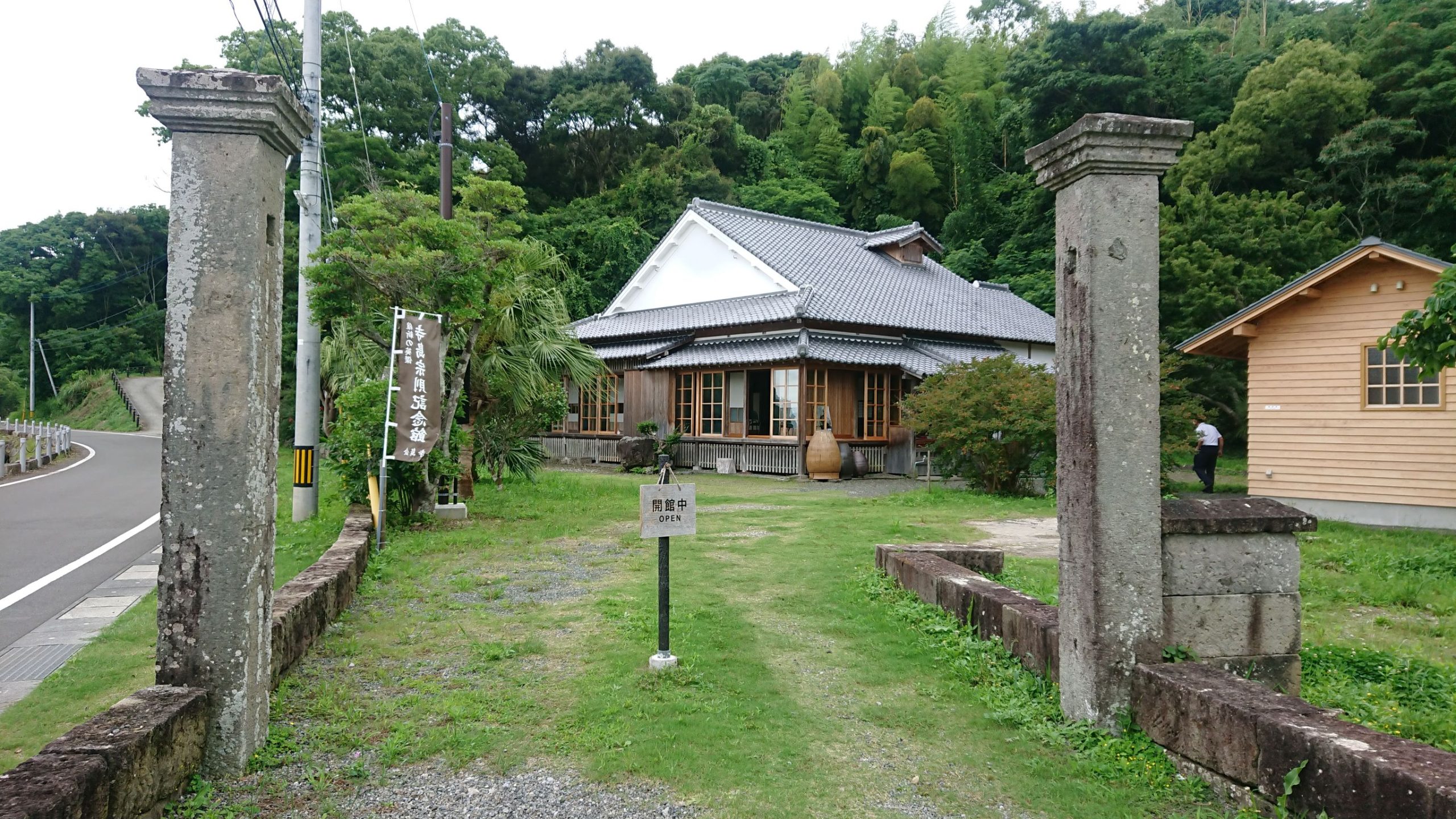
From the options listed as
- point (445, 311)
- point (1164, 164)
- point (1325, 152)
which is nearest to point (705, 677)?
point (1164, 164)

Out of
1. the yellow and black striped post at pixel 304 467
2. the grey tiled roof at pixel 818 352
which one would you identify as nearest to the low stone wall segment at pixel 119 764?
the yellow and black striped post at pixel 304 467

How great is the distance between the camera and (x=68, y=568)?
8.35 metres

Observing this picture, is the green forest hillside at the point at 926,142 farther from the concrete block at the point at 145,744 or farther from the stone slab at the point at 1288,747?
the stone slab at the point at 1288,747

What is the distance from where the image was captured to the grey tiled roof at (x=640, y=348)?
888 inches

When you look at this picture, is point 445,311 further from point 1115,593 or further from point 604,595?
point 1115,593

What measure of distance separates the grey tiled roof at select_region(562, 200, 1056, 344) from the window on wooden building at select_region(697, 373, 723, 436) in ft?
4.70

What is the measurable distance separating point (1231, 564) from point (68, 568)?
32.3 ft

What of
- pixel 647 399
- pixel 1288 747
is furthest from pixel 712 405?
pixel 1288 747

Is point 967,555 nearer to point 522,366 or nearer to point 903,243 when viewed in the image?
point 522,366

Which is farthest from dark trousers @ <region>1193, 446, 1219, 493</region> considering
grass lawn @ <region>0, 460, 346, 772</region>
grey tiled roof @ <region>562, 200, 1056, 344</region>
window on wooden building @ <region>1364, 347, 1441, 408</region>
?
grass lawn @ <region>0, 460, 346, 772</region>

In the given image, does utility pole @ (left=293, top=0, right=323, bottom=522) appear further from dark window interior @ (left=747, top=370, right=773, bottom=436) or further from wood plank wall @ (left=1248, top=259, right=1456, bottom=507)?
wood plank wall @ (left=1248, top=259, right=1456, bottom=507)

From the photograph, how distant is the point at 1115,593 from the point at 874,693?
1466 mm

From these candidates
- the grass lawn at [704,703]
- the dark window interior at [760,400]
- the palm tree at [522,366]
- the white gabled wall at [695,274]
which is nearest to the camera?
the grass lawn at [704,703]

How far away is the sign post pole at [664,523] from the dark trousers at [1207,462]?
46.7ft
